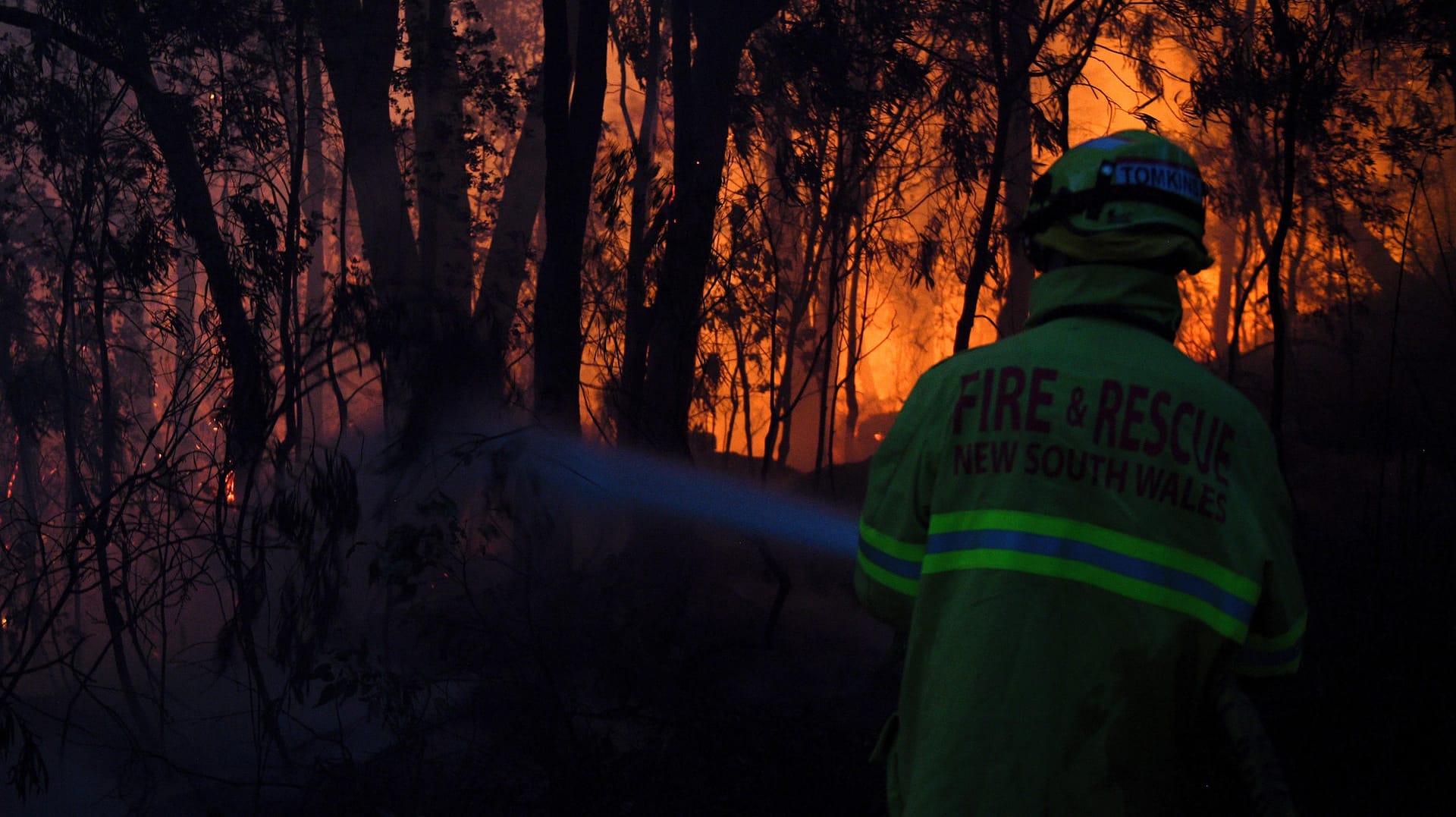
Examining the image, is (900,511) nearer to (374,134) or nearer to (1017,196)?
(374,134)

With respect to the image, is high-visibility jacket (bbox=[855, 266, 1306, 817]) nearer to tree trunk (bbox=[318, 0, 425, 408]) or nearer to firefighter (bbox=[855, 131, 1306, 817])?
firefighter (bbox=[855, 131, 1306, 817])

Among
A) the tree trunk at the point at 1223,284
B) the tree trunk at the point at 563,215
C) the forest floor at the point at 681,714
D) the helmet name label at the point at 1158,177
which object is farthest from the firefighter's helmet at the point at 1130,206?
the tree trunk at the point at 1223,284

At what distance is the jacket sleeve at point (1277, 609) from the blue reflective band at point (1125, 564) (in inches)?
2.2

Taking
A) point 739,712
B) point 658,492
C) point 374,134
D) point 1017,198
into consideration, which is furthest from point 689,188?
point 1017,198

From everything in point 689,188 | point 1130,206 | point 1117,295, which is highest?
point 689,188

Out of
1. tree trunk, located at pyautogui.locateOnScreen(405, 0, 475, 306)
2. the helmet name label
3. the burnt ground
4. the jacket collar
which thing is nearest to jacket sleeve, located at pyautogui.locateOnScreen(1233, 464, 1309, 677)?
the jacket collar

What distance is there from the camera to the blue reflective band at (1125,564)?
1.51 meters

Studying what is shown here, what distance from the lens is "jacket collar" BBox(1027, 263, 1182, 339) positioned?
1.65 metres

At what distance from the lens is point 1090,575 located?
152 centimetres

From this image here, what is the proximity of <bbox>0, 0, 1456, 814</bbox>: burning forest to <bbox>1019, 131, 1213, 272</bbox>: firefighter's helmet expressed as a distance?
325 millimetres

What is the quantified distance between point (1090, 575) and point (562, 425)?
19.3ft

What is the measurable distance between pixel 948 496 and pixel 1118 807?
51cm

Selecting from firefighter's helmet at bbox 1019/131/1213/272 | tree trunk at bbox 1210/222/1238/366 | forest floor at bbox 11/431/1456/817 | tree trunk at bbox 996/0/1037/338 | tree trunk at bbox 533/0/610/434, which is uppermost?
tree trunk at bbox 1210/222/1238/366

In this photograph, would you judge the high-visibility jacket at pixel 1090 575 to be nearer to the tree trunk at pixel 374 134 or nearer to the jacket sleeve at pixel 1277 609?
the jacket sleeve at pixel 1277 609
